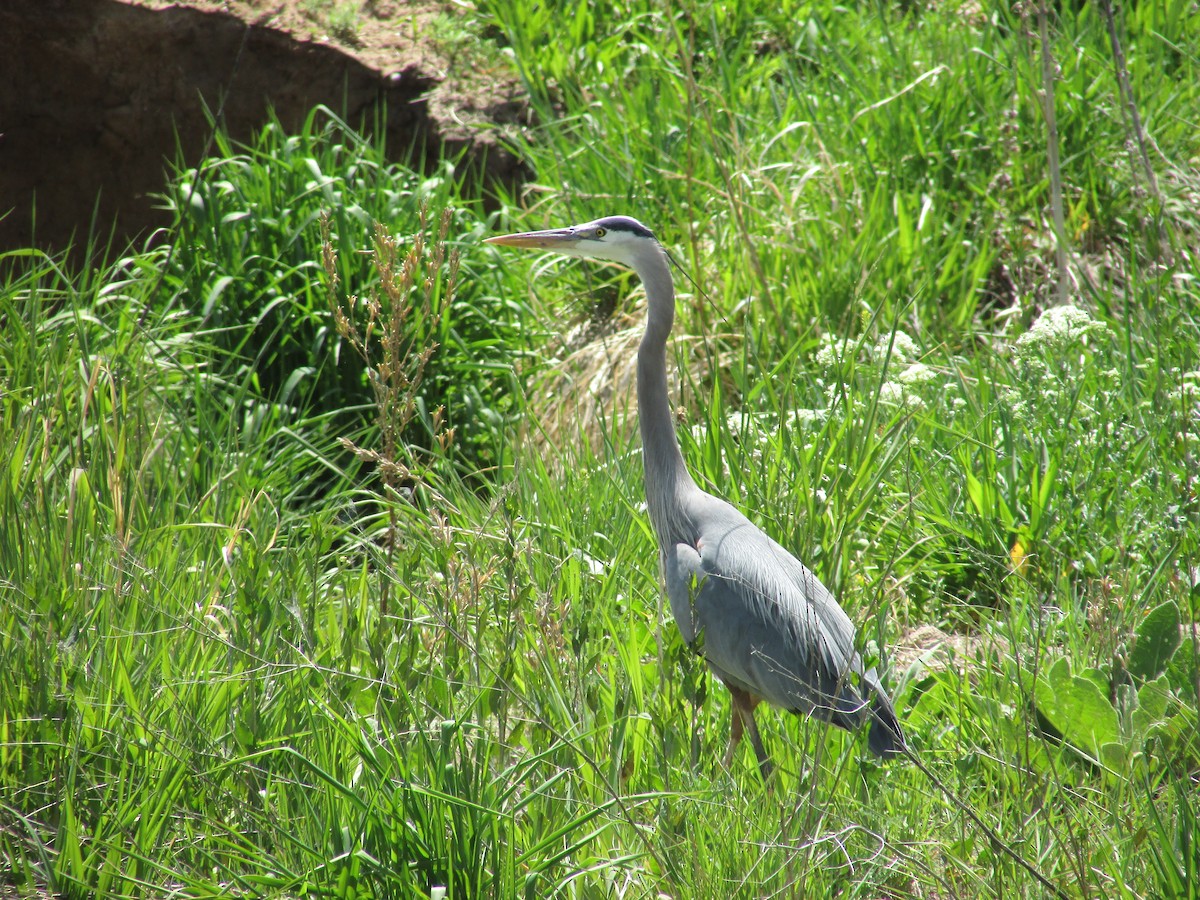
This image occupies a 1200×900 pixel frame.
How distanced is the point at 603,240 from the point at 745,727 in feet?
4.79

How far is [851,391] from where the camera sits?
345 centimetres

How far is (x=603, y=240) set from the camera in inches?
129

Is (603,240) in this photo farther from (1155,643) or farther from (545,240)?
(1155,643)

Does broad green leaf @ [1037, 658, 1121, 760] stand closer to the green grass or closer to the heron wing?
the green grass

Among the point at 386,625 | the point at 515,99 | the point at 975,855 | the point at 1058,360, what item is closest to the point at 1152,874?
the point at 975,855

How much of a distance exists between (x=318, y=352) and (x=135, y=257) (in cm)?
85

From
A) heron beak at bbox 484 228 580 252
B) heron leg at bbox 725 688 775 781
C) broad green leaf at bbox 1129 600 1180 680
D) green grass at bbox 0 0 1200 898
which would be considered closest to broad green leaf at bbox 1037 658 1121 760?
green grass at bbox 0 0 1200 898

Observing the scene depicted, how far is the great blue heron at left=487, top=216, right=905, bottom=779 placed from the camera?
249 cm

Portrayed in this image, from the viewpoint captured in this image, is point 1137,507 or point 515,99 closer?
point 1137,507

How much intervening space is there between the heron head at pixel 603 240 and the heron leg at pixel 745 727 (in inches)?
50.6

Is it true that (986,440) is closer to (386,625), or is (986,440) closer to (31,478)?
(386,625)

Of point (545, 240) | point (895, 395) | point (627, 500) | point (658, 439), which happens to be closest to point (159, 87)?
point (545, 240)

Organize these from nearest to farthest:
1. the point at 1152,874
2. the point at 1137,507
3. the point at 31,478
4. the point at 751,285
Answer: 1. the point at 1152,874
2. the point at 31,478
3. the point at 1137,507
4. the point at 751,285

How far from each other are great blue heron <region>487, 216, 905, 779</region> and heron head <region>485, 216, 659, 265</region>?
0.52 ft
